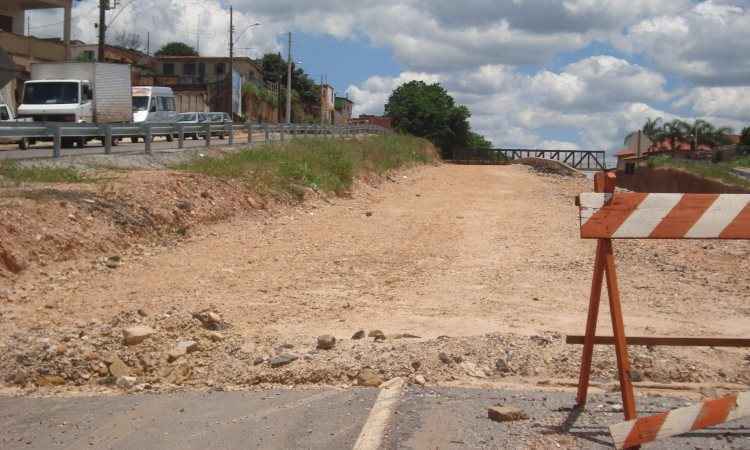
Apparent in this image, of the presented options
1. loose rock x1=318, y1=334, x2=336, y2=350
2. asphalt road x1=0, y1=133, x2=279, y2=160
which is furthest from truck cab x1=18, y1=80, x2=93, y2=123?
loose rock x1=318, y1=334, x2=336, y2=350

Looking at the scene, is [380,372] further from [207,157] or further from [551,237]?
[207,157]

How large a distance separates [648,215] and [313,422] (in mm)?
2416

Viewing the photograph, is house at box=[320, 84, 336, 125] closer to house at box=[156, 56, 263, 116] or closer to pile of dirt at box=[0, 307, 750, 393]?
house at box=[156, 56, 263, 116]

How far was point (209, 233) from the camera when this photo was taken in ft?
50.9

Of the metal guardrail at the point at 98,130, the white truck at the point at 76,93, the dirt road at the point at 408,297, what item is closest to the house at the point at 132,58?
the white truck at the point at 76,93

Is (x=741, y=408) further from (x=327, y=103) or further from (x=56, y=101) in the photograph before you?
(x=327, y=103)

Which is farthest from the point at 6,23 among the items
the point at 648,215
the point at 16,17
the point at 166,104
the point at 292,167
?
the point at 648,215

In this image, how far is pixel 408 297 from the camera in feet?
35.3

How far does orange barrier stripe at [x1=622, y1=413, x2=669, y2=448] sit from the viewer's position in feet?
15.8

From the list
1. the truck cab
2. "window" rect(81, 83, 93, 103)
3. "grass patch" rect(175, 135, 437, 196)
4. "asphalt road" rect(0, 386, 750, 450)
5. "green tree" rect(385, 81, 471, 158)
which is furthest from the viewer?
"green tree" rect(385, 81, 471, 158)

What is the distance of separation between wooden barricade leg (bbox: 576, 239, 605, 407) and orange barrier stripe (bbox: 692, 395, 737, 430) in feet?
3.41

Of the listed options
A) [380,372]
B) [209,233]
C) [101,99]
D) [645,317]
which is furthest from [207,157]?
[380,372]

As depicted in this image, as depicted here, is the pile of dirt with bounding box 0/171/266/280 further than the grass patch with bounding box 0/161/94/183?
No

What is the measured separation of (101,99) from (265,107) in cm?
5395
